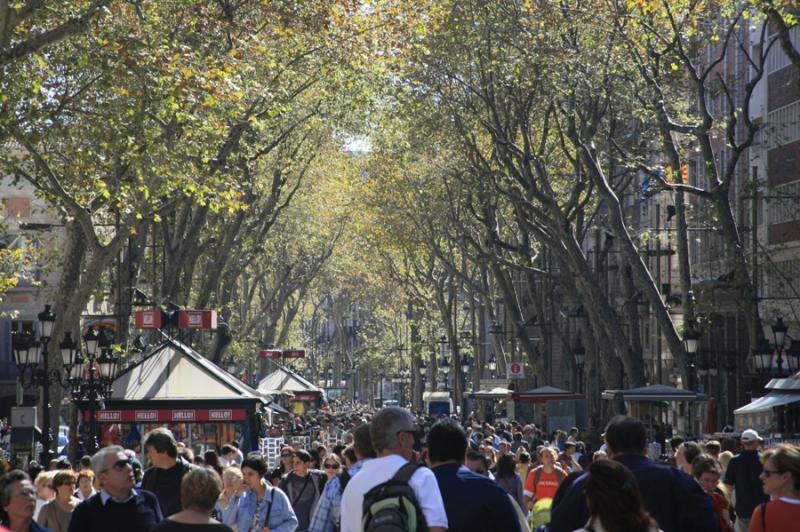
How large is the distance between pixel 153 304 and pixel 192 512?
2862 cm

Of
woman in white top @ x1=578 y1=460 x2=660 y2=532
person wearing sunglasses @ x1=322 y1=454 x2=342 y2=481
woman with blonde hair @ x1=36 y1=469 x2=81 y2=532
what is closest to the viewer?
woman in white top @ x1=578 y1=460 x2=660 y2=532

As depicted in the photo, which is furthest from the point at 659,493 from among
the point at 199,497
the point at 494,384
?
the point at 494,384

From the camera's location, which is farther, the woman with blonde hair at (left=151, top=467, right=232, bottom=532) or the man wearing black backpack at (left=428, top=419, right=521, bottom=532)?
the man wearing black backpack at (left=428, top=419, right=521, bottom=532)

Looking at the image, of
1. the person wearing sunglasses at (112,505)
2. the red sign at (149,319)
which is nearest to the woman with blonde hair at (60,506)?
the person wearing sunglasses at (112,505)

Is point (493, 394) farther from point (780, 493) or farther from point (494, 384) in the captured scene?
point (780, 493)

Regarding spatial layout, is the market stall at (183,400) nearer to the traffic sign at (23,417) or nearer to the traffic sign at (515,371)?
the traffic sign at (23,417)

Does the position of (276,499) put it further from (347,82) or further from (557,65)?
(347,82)

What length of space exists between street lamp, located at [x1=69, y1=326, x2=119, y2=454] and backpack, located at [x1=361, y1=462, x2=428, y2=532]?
1755cm

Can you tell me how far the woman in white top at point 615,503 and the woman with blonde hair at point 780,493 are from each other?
90.6 inches

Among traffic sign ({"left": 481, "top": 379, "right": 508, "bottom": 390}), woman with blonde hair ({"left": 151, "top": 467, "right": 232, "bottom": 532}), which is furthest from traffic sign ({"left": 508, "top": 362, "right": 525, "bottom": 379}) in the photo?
woman with blonde hair ({"left": 151, "top": 467, "right": 232, "bottom": 532})

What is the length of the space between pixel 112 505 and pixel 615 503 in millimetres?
3517

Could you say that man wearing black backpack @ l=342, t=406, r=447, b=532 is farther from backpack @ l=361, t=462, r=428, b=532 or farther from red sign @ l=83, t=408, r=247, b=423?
red sign @ l=83, t=408, r=247, b=423

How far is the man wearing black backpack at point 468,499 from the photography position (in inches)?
283

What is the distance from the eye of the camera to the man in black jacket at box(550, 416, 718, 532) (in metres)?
7.62
